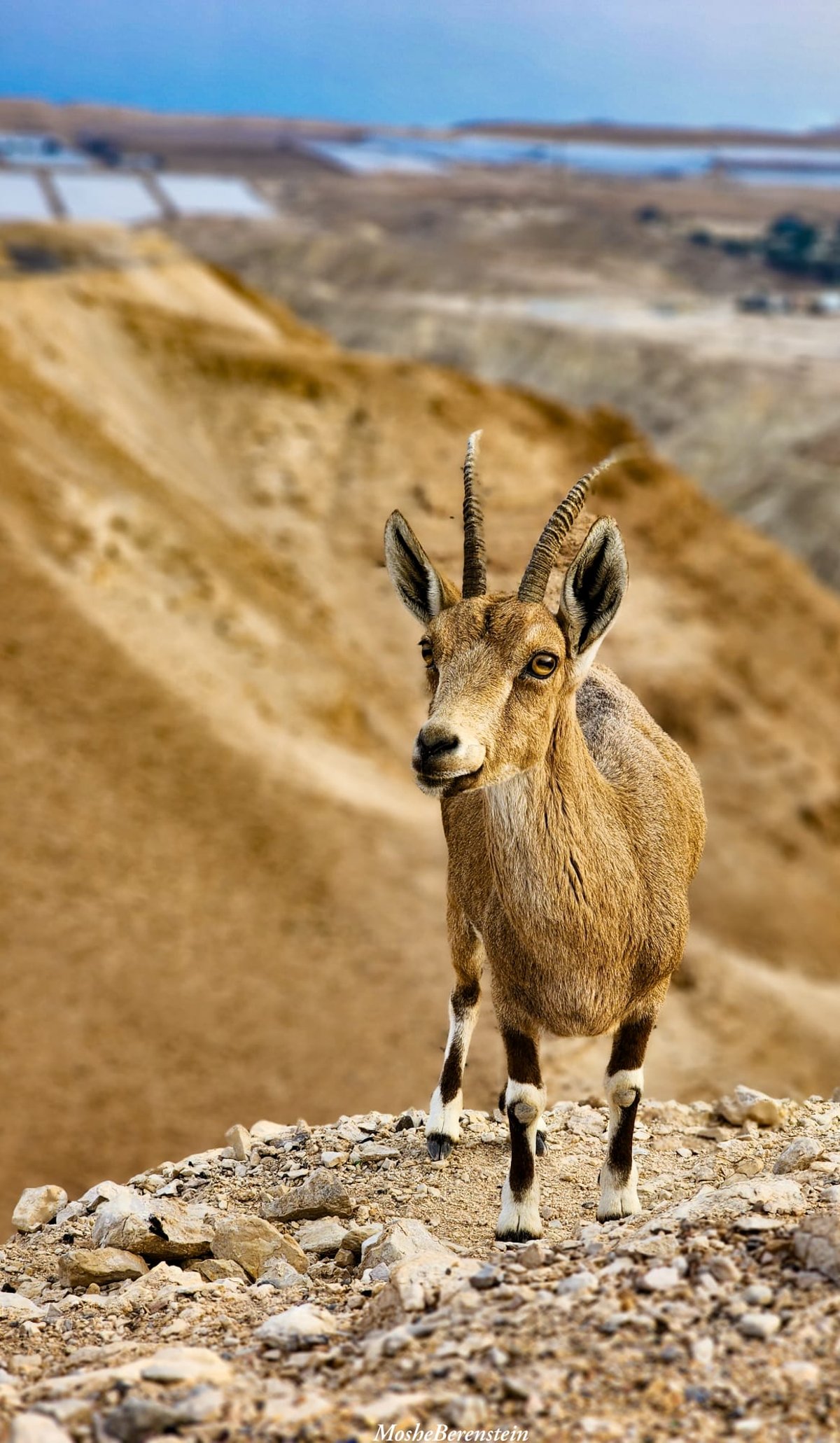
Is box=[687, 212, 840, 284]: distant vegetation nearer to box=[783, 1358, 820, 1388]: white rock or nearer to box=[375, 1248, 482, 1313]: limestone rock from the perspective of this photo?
box=[375, 1248, 482, 1313]: limestone rock

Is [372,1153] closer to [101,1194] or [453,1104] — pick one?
[453,1104]

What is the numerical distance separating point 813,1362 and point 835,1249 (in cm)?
87

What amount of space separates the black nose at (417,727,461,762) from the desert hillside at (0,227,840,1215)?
3612mm

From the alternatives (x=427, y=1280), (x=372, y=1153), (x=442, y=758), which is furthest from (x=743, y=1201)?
(x=372, y=1153)

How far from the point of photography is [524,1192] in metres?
9.17

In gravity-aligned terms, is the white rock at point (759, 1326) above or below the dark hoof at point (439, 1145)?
below

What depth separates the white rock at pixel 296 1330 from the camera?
730 centimetres

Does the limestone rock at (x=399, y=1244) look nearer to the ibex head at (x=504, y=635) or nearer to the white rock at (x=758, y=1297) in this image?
the white rock at (x=758, y=1297)

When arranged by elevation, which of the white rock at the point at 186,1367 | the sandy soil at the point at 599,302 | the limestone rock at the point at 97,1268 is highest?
the sandy soil at the point at 599,302

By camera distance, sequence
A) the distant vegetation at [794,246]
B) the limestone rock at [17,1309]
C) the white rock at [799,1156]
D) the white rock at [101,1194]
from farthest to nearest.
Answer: the distant vegetation at [794,246] → the white rock at [101,1194] → the white rock at [799,1156] → the limestone rock at [17,1309]

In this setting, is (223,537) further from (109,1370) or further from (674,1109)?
(109,1370)

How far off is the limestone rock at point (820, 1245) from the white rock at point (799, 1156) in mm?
2259

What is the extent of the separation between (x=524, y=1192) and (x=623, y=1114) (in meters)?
0.84

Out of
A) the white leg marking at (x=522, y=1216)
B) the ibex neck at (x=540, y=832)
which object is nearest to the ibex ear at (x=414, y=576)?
the ibex neck at (x=540, y=832)
